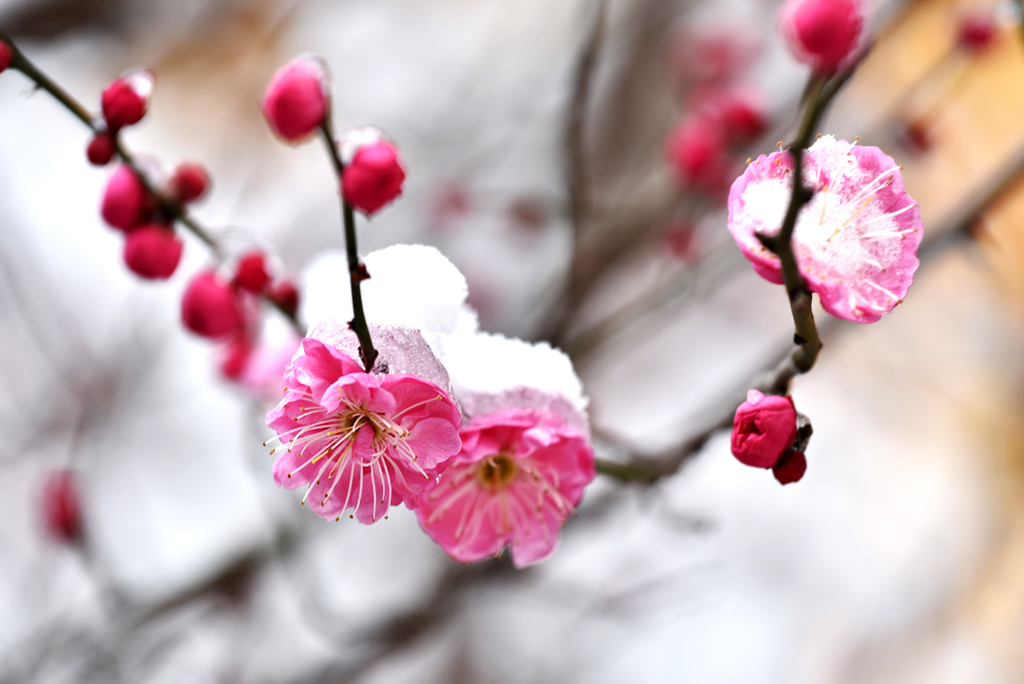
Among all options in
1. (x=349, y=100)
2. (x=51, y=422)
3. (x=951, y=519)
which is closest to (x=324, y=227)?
(x=349, y=100)

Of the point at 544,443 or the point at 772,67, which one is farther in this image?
the point at 772,67

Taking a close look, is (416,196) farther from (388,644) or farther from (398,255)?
(398,255)

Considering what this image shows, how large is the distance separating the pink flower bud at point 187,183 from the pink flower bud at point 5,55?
190mm

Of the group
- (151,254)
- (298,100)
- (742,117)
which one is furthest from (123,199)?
(742,117)

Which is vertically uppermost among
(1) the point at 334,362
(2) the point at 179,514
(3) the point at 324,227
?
(1) the point at 334,362

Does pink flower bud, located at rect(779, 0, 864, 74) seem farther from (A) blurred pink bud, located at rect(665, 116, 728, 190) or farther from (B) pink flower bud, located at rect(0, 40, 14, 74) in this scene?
(A) blurred pink bud, located at rect(665, 116, 728, 190)

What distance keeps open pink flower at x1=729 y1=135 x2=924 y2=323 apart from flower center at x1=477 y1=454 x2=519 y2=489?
0.99 feet

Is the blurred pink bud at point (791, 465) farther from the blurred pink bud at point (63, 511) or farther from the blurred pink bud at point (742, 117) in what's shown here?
the blurred pink bud at point (63, 511)

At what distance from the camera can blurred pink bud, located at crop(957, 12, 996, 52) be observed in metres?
1.17

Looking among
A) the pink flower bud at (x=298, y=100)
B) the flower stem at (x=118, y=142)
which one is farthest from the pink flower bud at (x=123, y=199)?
the pink flower bud at (x=298, y=100)

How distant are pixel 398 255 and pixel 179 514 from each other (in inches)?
78.9

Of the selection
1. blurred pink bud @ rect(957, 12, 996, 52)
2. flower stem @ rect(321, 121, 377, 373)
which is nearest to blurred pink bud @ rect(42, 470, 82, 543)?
flower stem @ rect(321, 121, 377, 373)

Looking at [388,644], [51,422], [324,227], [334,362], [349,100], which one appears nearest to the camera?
[334,362]

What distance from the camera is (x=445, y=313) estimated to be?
22.4 inches
